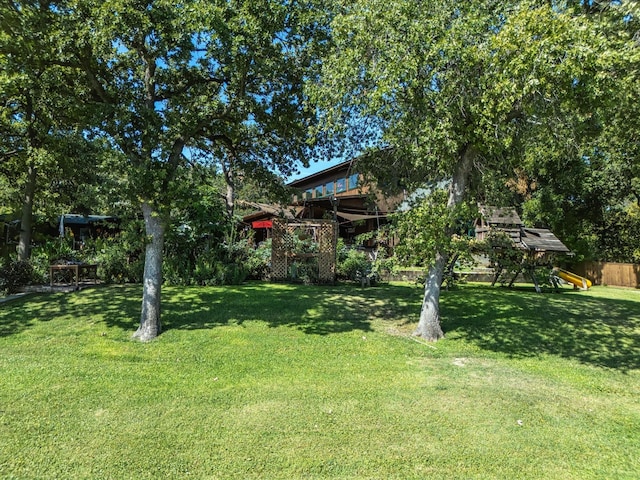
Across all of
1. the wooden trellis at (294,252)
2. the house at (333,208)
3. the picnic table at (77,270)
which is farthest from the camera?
the house at (333,208)

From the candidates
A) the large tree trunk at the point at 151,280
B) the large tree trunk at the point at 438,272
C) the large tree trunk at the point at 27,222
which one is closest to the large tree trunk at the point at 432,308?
the large tree trunk at the point at 438,272

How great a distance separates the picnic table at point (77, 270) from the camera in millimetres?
10333

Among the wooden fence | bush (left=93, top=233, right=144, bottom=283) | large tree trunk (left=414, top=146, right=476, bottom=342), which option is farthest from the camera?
the wooden fence

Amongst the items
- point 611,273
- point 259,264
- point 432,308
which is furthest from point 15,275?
point 611,273

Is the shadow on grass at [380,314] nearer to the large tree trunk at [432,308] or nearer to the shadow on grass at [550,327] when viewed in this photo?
the shadow on grass at [550,327]

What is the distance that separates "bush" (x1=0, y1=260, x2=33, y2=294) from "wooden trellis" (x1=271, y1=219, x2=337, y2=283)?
6856 millimetres

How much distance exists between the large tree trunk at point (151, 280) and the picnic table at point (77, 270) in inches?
210

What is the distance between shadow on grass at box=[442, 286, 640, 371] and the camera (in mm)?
6309

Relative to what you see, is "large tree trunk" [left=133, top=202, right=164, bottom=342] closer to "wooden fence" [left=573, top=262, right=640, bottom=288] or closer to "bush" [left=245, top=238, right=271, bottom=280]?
"bush" [left=245, top=238, right=271, bottom=280]

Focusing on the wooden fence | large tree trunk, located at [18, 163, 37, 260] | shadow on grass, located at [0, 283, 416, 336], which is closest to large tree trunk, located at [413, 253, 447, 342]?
shadow on grass, located at [0, 283, 416, 336]

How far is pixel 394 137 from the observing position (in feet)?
18.7

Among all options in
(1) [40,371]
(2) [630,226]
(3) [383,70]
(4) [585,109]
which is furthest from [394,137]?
(2) [630,226]

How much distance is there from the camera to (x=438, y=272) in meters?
6.73

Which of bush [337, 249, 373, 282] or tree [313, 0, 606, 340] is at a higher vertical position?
tree [313, 0, 606, 340]
